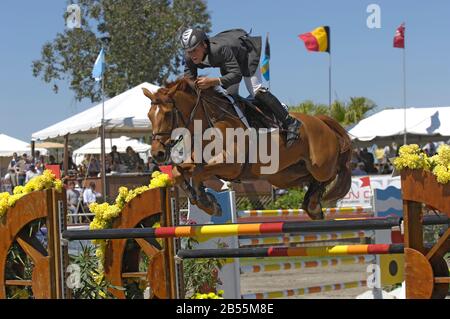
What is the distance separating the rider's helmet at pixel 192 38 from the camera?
6.48 meters

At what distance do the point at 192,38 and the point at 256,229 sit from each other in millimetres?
2510

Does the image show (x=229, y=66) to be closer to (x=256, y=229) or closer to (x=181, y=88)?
(x=181, y=88)

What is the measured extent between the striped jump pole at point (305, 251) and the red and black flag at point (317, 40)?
50.1 ft

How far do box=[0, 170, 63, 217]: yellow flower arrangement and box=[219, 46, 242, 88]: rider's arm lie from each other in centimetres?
197

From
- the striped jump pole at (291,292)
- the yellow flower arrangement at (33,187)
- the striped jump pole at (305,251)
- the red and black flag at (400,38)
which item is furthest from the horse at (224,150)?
the red and black flag at (400,38)

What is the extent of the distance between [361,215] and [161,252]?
4.37m

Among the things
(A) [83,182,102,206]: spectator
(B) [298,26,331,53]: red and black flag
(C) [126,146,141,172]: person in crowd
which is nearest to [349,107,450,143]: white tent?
(B) [298,26,331,53]: red and black flag

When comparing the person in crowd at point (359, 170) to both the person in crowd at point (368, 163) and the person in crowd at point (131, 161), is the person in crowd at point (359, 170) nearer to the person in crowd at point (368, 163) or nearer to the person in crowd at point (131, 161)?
the person in crowd at point (368, 163)

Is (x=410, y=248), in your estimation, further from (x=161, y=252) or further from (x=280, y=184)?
(x=280, y=184)

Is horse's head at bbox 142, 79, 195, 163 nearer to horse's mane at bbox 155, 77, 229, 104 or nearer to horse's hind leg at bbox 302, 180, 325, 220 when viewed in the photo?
horse's mane at bbox 155, 77, 229, 104

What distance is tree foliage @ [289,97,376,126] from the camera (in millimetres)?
25578

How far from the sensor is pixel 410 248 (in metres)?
4.00
